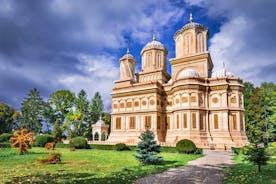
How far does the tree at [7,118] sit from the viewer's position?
4659cm

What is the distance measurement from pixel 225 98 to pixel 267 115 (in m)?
10.8

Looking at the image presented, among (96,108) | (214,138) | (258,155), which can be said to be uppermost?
(96,108)

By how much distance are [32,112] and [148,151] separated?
132ft

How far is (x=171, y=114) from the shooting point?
31.2 m

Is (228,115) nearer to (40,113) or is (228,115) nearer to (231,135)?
(231,135)

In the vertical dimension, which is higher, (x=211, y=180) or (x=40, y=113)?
(x=40, y=113)

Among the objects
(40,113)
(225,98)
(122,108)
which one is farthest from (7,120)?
(225,98)

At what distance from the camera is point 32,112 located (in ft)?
148

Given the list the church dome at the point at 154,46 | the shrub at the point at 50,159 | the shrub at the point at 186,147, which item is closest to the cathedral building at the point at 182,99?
the church dome at the point at 154,46

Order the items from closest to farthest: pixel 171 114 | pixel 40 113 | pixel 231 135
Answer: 1. pixel 231 135
2. pixel 171 114
3. pixel 40 113

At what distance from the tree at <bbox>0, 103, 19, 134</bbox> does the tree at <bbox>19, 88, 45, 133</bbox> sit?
3679mm

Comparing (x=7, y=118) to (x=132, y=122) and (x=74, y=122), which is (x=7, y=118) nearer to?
(x=74, y=122)

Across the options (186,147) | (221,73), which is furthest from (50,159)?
(221,73)

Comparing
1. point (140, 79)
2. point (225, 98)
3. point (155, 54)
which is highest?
point (155, 54)
